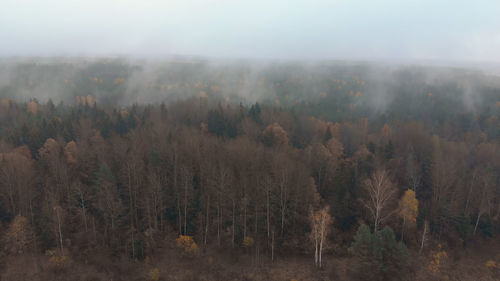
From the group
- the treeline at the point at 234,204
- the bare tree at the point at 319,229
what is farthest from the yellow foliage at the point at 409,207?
the bare tree at the point at 319,229

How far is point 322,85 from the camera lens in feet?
520

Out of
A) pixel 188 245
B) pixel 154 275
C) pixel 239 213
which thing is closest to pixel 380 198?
pixel 239 213

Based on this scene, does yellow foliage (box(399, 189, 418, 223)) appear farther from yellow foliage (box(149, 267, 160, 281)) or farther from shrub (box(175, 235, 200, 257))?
yellow foliage (box(149, 267, 160, 281))

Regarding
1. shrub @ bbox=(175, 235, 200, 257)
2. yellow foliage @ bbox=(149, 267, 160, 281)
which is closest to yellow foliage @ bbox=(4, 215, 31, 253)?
yellow foliage @ bbox=(149, 267, 160, 281)

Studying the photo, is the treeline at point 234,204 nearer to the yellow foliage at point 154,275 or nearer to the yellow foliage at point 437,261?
the yellow foliage at point 437,261

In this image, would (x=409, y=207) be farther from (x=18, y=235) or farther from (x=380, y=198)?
(x=18, y=235)

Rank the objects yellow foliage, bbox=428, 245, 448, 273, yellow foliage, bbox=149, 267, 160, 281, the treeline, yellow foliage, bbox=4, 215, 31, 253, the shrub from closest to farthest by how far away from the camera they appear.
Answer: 1. yellow foliage, bbox=149, 267, 160, 281
2. yellow foliage, bbox=4, 215, 31, 253
3. yellow foliage, bbox=428, 245, 448, 273
4. the treeline
5. the shrub

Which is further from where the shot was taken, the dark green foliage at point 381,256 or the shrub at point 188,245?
the shrub at point 188,245

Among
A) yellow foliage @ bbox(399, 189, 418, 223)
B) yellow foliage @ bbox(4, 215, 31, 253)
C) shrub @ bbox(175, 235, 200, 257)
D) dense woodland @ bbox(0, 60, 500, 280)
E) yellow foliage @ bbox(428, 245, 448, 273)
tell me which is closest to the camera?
yellow foliage @ bbox(4, 215, 31, 253)

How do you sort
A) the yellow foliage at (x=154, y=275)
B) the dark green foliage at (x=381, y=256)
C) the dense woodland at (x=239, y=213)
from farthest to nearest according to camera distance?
1. the dense woodland at (x=239, y=213)
2. the yellow foliage at (x=154, y=275)
3. the dark green foliage at (x=381, y=256)

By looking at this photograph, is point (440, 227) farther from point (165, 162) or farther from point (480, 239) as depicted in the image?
point (165, 162)

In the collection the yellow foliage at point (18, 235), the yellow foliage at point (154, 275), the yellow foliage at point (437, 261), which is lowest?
the yellow foliage at point (437, 261)

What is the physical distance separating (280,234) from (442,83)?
157 metres

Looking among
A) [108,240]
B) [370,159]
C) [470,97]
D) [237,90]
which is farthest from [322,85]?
[108,240]
